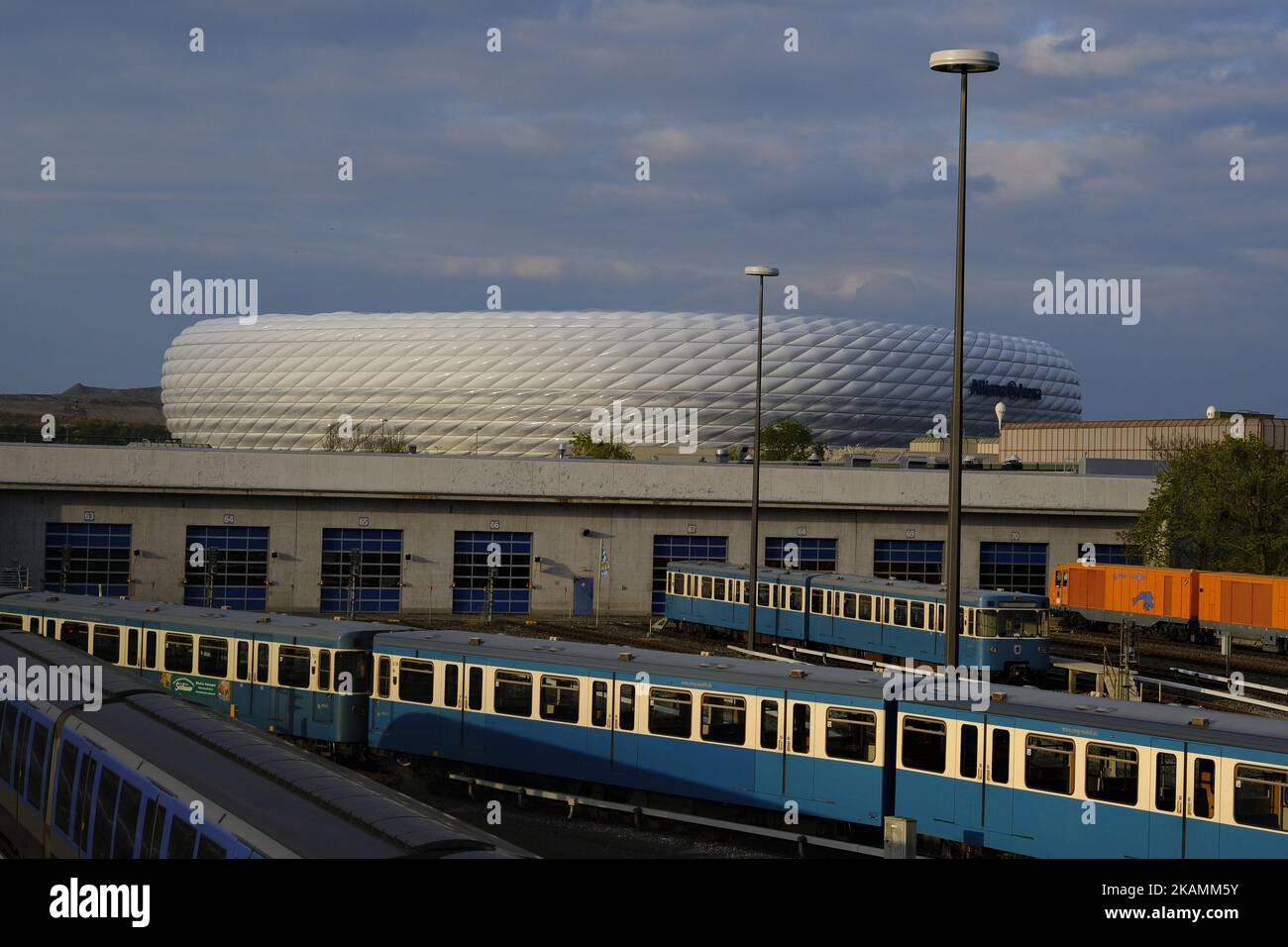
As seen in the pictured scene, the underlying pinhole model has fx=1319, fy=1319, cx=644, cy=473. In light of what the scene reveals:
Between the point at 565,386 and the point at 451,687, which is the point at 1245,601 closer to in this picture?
the point at 451,687

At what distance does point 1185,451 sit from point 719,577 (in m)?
22.5

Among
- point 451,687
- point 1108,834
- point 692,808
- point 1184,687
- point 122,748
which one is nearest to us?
point 122,748

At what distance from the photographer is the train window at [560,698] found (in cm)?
2091

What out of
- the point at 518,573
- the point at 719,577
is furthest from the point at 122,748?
the point at 518,573

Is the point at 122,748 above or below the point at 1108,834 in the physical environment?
above

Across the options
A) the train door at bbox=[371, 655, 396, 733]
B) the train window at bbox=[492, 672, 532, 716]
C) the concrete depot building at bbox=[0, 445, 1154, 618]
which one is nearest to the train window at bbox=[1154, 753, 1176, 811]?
the train window at bbox=[492, 672, 532, 716]

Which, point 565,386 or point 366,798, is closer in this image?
point 366,798

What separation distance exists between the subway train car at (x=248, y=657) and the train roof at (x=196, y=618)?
2 cm

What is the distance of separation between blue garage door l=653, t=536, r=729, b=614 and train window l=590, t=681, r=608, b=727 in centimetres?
3482

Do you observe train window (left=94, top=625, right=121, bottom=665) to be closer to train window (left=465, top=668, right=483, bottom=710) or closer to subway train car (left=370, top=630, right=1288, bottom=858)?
subway train car (left=370, top=630, right=1288, bottom=858)

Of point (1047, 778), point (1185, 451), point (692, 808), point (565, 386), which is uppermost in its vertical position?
point (565, 386)

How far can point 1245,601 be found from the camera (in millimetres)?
46469

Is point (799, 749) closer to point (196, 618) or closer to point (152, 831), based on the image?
point (152, 831)

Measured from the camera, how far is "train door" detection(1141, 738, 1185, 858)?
15.4 metres
